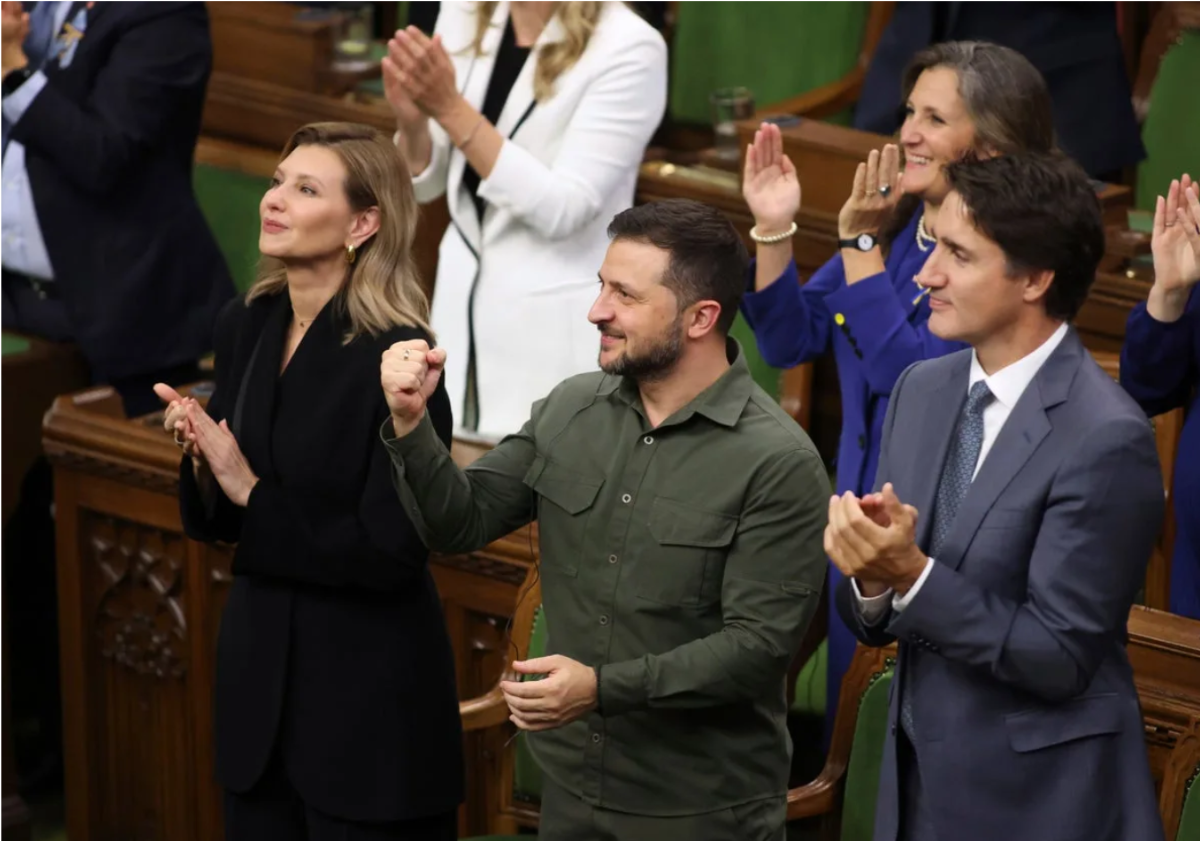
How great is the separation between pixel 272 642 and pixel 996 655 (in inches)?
42.1

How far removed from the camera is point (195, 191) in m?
4.44

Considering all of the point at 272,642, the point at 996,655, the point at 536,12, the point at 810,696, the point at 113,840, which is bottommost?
the point at 113,840

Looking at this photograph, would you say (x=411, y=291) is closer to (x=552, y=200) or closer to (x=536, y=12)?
(x=552, y=200)

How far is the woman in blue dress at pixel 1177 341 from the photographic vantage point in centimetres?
249

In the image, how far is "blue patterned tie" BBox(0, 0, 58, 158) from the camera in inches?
154

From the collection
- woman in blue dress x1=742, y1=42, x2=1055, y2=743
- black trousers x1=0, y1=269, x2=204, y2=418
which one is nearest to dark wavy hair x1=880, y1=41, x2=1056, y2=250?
woman in blue dress x1=742, y1=42, x2=1055, y2=743

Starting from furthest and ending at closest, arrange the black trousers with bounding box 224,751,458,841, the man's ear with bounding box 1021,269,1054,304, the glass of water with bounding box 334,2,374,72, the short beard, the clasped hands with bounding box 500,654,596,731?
1. the glass of water with bounding box 334,2,374,72
2. the black trousers with bounding box 224,751,458,841
3. the short beard
4. the clasped hands with bounding box 500,654,596,731
5. the man's ear with bounding box 1021,269,1054,304

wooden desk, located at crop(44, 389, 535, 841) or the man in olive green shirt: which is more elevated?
the man in olive green shirt

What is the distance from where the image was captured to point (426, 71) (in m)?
3.26

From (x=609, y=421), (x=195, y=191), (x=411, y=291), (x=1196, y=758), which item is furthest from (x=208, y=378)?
(x=1196, y=758)

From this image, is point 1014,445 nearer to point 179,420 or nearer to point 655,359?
point 655,359

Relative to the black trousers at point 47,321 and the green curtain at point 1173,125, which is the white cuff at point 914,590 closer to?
the black trousers at point 47,321

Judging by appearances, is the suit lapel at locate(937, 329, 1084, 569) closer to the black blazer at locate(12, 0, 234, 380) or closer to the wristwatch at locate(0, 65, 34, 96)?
the black blazer at locate(12, 0, 234, 380)

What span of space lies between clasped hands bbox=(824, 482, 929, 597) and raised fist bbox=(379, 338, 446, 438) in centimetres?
53
